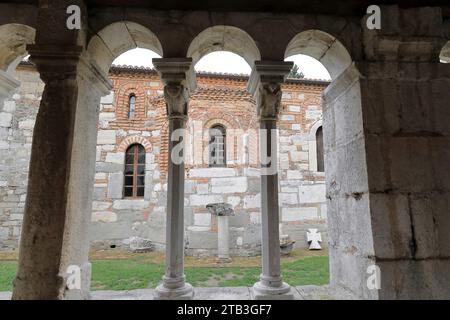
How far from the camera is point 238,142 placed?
8586 millimetres

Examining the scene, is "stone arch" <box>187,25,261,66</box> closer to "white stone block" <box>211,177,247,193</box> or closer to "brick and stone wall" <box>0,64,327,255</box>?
"brick and stone wall" <box>0,64,327,255</box>

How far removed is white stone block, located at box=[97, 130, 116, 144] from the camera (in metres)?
8.92

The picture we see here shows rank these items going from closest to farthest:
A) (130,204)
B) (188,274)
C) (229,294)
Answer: (229,294) → (188,274) → (130,204)

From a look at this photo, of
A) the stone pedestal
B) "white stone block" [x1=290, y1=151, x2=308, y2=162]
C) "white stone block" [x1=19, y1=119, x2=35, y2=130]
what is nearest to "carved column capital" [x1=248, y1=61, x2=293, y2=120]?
the stone pedestal

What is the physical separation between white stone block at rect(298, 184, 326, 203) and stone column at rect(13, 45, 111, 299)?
7963 millimetres

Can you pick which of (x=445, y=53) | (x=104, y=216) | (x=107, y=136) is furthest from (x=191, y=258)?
(x=445, y=53)

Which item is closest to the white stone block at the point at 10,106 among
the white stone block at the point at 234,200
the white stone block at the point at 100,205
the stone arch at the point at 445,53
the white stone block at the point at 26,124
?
the white stone block at the point at 26,124

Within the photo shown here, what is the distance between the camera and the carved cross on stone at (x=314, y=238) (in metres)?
8.84

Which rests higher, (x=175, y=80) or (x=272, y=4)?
(x=272, y=4)

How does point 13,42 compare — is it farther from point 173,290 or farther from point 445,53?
point 445,53

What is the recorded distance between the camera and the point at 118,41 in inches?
89.4

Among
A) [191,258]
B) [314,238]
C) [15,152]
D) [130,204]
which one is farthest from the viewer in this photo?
[314,238]

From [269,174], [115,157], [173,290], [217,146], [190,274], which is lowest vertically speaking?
[190,274]

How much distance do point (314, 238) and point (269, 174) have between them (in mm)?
7649
